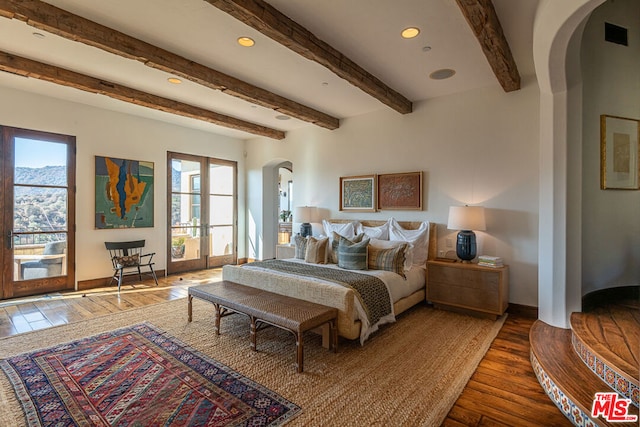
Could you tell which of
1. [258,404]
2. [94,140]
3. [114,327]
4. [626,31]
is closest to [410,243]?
[258,404]

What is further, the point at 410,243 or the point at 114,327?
the point at 410,243

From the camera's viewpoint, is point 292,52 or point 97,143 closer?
point 292,52

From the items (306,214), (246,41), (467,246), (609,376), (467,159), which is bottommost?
(609,376)

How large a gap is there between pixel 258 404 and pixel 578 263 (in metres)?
3.11

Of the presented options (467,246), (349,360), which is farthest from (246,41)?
(467,246)

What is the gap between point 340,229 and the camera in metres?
5.18

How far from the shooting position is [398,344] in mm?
3021

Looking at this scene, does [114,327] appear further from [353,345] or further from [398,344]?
[398,344]

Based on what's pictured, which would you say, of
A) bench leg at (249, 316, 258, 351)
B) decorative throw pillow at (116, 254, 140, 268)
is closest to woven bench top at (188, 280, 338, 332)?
bench leg at (249, 316, 258, 351)

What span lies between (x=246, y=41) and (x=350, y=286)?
2.58 meters

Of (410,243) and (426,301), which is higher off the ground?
(410,243)

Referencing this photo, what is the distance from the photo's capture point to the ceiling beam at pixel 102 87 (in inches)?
132

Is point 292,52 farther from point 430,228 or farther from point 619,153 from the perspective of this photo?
point 619,153

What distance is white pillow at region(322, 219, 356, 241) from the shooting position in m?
5.01
